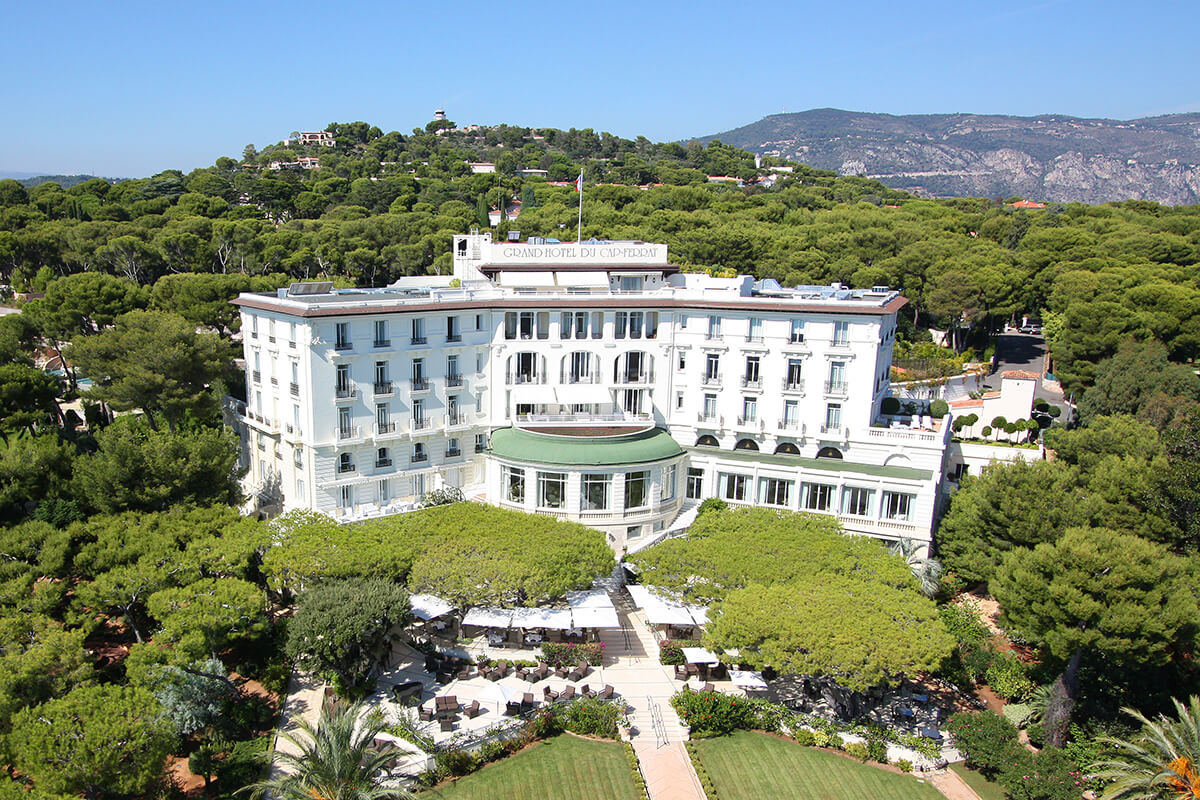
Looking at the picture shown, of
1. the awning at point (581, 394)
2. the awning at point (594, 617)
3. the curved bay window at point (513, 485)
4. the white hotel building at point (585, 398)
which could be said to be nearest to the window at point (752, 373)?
the white hotel building at point (585, 398)

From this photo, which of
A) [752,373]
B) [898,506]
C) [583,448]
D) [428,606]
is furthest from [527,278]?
[898,506]

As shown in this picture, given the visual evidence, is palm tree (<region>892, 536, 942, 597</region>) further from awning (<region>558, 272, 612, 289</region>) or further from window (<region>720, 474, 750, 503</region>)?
awning (<region>558, 272, 612, 289</region>)

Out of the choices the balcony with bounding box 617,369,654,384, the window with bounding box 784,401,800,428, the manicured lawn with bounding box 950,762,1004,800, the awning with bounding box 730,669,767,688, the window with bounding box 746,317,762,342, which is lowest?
the manicured lawn with bounding box 950,762,1004,800

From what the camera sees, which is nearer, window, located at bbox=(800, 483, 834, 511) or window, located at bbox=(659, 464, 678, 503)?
window, located at bbox=(659, 464, 678, 503)

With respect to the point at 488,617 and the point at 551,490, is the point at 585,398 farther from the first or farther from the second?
the point at 488,617

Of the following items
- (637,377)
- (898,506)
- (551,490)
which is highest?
(637,377)

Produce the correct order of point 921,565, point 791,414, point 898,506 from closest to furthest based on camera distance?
point 921,565 → point 898,506 → point 791,414

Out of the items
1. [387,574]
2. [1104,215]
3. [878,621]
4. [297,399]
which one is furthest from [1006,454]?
[1104,215]

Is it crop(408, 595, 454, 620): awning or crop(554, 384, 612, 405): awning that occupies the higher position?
crop(554, 384, 612, 405): awning

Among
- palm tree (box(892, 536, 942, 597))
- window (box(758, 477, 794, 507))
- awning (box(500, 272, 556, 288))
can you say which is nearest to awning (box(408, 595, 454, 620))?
window (box(758, 477, 794, 507))
